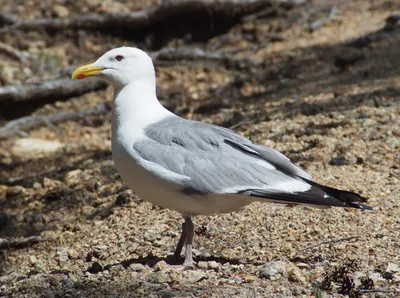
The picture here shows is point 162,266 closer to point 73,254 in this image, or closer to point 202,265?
point 202,265

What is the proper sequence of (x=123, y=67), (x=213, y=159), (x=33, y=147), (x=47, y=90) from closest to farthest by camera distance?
(x=213, y=159)
(x=123, y=67)
(x=33, y=147)
(x=47, y=90)

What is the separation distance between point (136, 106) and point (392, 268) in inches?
75.0

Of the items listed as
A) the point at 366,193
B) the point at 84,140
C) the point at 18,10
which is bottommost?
the point at 84,140

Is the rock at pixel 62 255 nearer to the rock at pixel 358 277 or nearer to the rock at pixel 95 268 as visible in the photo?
the rock at pixel 95 268

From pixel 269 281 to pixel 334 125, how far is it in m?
2.99

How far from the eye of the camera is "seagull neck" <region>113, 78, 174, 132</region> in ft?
15.3

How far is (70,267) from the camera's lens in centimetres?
496

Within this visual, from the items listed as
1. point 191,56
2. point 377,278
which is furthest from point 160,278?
point 191,56

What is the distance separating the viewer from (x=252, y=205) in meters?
5.46

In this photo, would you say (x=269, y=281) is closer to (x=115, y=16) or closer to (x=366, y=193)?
(x=366, y=193)

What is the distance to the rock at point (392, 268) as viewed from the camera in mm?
4246

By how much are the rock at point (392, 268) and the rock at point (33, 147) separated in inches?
195

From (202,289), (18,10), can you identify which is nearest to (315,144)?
(202,289)

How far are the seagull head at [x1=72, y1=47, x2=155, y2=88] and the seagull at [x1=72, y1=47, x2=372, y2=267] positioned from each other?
6.1 inches
